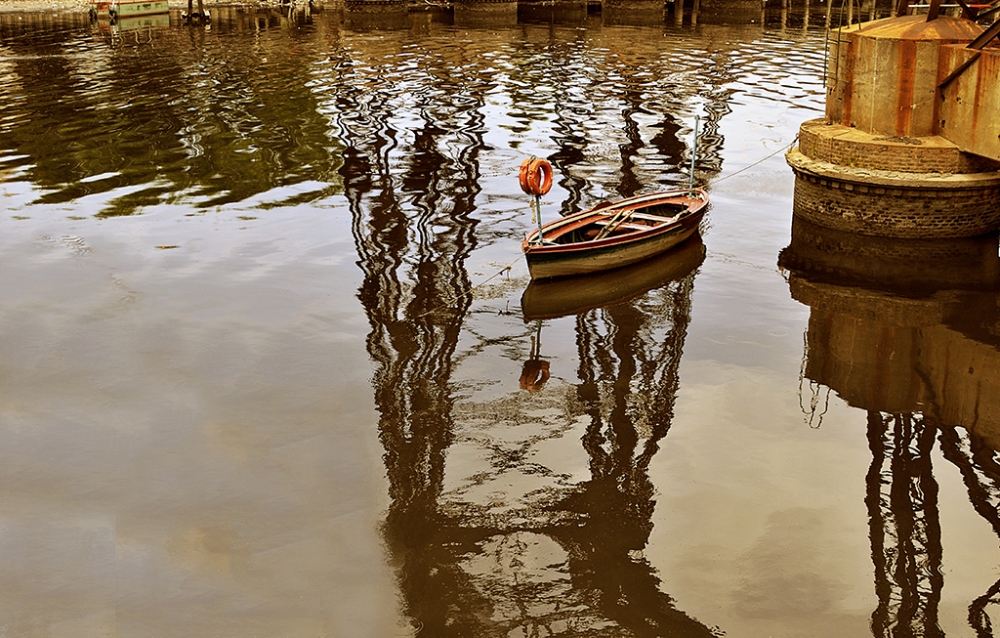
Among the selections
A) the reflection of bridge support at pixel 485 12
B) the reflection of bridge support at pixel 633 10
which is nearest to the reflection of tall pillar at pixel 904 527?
the reflection of bridge support at pixel 485 12

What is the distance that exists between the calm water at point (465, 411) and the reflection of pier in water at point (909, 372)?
47mm

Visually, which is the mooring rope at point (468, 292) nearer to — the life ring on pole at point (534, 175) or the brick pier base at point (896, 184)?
the life ring on pole at point (534, 175)

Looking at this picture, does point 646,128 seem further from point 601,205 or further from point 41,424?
point 41,424

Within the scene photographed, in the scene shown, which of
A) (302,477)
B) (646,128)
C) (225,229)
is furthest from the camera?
(646,128)

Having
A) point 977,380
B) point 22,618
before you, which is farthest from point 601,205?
point 22,618

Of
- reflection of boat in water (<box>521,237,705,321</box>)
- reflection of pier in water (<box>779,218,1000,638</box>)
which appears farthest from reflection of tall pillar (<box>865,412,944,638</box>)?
reflection of boat in water (<box>521,237,705,321</box>)

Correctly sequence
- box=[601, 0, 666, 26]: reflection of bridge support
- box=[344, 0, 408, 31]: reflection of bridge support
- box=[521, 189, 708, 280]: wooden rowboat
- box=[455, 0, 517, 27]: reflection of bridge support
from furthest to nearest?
box=[601, 0, 666, 26]: reflection of bridge support
box=[455, 0, 517, 27]: reflection of bridge support
box=[344, 0, 408, 31]: reflection of bridge support
box=[521, 189, 708, 280]: wooden rowboat

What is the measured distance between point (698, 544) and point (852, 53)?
397 inches

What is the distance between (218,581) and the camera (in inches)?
345

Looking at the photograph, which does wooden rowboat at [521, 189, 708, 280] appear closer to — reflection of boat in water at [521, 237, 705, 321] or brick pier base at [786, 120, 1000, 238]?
reflection of boat in water at [521, 237, 705, 321]

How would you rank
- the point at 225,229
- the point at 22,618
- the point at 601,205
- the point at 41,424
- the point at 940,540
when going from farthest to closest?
the point at 225,229, the point at 601,205, the point at 41,424, the point at 940,540, the point at 22,618

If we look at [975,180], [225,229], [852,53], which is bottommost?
[225,229]

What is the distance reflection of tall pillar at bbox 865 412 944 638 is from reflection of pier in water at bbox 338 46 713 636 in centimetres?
166

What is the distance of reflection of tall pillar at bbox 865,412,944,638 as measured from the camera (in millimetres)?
8242
